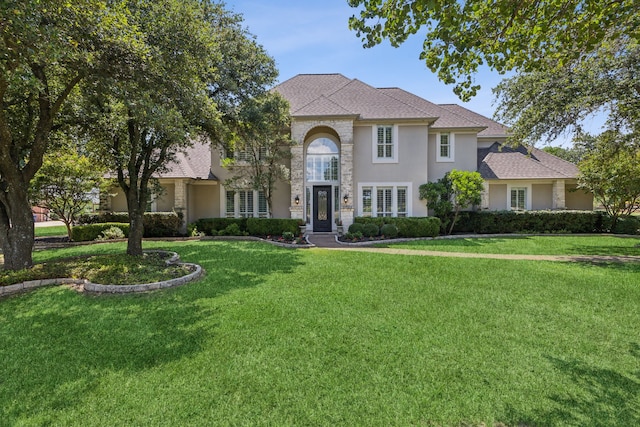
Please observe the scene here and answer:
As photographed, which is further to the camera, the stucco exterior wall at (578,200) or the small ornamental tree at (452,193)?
the stucco exterior wall at (578,200)

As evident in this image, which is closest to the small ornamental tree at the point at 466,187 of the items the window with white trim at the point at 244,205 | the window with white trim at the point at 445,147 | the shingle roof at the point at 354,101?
the window with white trim at the point at 445,147

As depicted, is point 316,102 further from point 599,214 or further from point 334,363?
point 599,214

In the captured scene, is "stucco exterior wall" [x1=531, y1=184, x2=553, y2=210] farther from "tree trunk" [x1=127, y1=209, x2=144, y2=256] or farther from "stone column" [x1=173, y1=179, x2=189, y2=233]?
"tree trunk" [x1=127, y1=209, x2=144, y2=256]

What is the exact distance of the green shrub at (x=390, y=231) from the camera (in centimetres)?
1482

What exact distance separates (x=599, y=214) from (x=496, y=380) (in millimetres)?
19979

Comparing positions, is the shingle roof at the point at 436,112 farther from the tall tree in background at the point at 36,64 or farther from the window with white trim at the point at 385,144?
the tall tree in background at the point at 36,64

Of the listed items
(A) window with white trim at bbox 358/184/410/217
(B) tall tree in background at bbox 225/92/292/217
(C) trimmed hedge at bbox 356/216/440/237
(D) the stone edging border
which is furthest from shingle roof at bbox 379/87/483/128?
(D) the stone edging border

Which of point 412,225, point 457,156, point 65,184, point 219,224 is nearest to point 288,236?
point 219,224

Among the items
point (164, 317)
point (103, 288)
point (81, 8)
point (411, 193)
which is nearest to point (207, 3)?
point (81, 8)

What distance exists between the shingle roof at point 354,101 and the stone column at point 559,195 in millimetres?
6404

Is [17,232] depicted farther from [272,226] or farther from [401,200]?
[401,200]

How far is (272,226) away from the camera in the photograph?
617 inches

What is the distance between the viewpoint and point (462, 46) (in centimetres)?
466

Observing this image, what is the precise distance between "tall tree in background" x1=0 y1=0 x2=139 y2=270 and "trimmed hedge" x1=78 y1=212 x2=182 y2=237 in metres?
7.16
